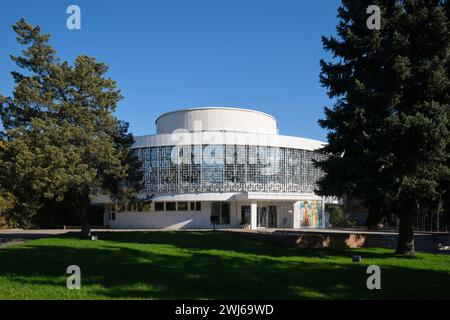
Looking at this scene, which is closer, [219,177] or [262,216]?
[219,177]

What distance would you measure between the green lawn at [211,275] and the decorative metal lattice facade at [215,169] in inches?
904

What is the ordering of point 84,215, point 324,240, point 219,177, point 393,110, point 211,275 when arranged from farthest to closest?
point 219,177
point 84,215
point 324,240
point 393,110
point 211,275

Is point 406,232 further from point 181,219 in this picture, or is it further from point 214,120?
point 214,120

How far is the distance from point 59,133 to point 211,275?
1592cm

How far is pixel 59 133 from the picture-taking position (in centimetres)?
2419

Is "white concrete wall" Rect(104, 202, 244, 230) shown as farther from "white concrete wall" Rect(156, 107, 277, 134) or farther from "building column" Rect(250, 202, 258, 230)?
"white concrete wall" Rect(156, 107, 277, 134)

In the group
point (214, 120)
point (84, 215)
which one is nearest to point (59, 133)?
point (84, 215)

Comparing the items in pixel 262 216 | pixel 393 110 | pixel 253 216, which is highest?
pixel 393 110

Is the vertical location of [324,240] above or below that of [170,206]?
below

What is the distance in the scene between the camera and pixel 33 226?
45688mm

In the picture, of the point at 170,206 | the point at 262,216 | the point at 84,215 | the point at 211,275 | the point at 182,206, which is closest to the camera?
the point at 211,275

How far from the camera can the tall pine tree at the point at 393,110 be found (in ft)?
53.2

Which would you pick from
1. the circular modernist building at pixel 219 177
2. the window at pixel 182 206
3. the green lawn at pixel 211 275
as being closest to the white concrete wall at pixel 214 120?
the circular modernist building at pixel 219 177
